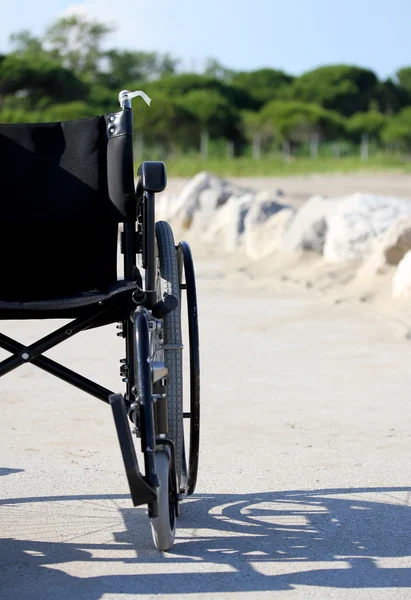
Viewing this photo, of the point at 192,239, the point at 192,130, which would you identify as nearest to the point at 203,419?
the point at 192,239

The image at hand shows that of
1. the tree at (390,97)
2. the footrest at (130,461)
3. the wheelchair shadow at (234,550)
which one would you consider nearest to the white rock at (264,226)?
the wheelchair shadow at (234,550)

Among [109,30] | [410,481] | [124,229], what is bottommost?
[410,481]

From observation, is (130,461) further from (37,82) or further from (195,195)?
(37,82)

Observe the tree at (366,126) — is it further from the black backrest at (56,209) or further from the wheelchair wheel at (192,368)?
the wheelchair wheel at (192,368)

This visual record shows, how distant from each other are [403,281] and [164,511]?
544 centimetres

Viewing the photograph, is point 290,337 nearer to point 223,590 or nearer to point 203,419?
point 203,419

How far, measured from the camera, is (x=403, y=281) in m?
7.99

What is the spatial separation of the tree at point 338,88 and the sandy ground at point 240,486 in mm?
69783

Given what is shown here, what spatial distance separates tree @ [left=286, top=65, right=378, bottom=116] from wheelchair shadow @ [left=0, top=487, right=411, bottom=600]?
236 ft

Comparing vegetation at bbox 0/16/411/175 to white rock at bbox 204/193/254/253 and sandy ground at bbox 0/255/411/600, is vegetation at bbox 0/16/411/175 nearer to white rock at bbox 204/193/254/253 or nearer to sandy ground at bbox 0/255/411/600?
white rock at bbox 204/193/254/253

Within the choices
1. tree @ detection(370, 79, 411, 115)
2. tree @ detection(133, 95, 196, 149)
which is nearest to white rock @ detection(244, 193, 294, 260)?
tree @ detection(133, 95, 196, 149)

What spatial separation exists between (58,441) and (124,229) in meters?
1.25

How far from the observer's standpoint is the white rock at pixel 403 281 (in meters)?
7.94

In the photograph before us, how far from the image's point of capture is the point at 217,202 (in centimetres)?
1647
